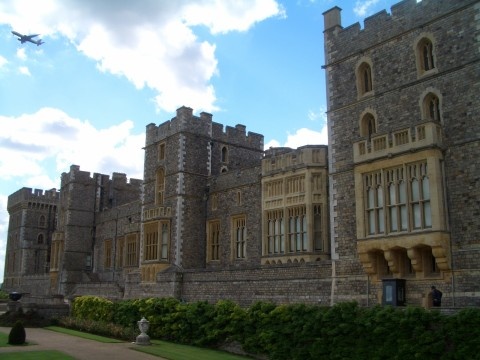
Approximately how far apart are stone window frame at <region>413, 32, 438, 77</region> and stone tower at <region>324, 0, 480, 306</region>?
0.03 meters

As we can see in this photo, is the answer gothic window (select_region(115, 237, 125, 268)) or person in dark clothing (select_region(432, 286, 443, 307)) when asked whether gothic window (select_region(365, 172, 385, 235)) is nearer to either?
person in dark clothing (select_region(432, 286, 443, 307))

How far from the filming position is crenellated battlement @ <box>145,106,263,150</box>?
3069 centimetres

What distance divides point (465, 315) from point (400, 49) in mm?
9366

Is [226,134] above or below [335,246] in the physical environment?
above

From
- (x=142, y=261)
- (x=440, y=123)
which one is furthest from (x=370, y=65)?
(x=142, y=261)

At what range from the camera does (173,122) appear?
31266 mm

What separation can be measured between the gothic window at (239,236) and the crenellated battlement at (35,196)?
34305mm

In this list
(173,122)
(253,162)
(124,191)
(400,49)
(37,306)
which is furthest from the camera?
(124,191)

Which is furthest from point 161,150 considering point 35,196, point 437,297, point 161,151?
point 35,196

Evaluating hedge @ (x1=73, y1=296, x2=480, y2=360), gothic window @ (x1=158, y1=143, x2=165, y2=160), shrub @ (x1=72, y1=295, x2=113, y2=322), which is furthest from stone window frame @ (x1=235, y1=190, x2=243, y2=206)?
shrub @ (x1=72, y1=295, x2=113, y2=322)

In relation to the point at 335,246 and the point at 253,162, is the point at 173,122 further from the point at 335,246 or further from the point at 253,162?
the point at 335,246

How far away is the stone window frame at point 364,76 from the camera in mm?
19547

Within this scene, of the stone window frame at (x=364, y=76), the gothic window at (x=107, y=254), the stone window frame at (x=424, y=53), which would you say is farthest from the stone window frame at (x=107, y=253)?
the stone window frame at (x=424, y=53)

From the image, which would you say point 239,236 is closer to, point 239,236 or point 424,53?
point 239,236
